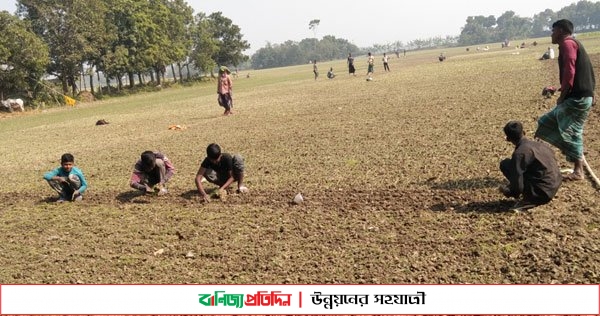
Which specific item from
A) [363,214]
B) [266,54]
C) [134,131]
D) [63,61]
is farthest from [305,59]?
[363,214]

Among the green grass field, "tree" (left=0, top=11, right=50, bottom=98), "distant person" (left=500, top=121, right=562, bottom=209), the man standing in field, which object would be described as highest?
"tree" (left=0, top=11, right=50, bottom=98)

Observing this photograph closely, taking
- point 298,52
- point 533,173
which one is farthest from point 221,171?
point 298,52

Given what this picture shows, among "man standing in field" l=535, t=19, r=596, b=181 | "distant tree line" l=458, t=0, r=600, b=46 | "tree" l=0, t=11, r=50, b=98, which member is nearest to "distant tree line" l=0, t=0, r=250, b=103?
"tree" l=0, t=11, r=50, b=98

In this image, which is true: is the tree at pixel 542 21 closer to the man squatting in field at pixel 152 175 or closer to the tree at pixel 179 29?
the tree at pixel 179 29

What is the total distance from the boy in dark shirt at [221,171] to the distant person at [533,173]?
371 cm

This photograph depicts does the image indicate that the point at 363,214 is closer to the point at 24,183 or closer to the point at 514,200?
the point at 514,200

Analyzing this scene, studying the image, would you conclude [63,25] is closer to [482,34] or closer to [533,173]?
[533,173]

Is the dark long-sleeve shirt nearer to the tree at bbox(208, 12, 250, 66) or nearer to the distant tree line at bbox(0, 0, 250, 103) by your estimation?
the distant tree line at bbox(0, 0, 250, 103)

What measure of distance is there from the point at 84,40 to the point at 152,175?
33937mm

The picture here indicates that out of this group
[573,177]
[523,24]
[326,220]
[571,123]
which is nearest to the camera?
[326,220]

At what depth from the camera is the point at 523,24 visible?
170 metres

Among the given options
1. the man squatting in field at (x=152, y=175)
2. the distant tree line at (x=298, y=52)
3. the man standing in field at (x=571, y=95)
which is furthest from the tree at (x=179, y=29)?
the distant tree line at (x=298, y=52)

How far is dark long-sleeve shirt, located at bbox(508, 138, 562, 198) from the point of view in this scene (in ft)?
16.0

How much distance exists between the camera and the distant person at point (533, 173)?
16.0 ft
